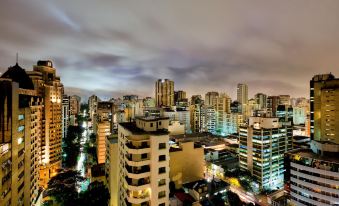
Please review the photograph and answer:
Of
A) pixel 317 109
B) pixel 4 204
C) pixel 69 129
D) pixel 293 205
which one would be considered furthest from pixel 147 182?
pixel 69 129

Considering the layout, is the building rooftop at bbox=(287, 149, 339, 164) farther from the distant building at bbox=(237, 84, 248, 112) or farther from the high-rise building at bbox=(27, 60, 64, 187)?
the distant building at bbox=(237, 84, 248, 112)

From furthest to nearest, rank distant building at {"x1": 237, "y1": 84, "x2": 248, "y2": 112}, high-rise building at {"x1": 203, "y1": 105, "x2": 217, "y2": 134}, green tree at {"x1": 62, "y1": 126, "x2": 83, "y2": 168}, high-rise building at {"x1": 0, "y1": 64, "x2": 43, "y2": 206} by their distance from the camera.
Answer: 1. distant building at {"x1": 237, "y1": 84, "x2": 248, "y2": 112}
2. high-rise building at {"x1": 203, "y1": 105, "x2": 217, "y2": 134}
3. green tree at {"x1": 62, "y1": 126, "x2": 83, "y2": 168}
4. high-rise building at {"x1": 0, "y1": 64, "x2": 43, "y2": 206}

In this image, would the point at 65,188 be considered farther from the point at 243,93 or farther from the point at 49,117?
the point at 243,93

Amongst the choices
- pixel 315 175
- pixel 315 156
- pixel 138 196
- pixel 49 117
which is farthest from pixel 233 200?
pixel 49 117

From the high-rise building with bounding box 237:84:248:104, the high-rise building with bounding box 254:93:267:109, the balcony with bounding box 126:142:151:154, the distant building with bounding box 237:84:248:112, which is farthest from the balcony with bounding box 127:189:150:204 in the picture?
the high-rise building with bounding box 254:93:267:109

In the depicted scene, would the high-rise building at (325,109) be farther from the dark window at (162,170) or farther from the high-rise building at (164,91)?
the high-rise building at (164,91)
